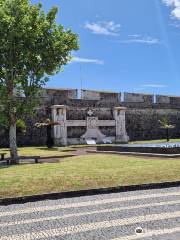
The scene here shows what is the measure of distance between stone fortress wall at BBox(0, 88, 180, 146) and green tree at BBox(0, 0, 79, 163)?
1675 centimetres

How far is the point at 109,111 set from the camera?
41438 millimetres

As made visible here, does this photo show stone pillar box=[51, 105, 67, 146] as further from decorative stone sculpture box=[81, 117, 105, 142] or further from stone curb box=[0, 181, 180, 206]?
stone curb box=[0, 181, 180, 206]

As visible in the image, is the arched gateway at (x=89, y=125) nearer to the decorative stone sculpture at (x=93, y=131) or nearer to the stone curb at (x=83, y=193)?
the decorative stone sculpture at (x=93, y=131)

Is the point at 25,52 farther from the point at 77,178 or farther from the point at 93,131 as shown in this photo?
the point at 93,131

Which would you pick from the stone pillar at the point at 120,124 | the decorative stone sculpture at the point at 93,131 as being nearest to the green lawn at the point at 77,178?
the decorative stone sculpture at the point at 93,131

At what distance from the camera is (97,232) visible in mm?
6645

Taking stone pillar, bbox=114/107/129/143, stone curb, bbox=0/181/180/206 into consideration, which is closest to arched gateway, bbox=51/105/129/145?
stone pillar, bbox=114/107/129/143

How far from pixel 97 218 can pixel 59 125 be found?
99.4 feet

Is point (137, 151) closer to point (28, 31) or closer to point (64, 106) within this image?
point (28, 31)

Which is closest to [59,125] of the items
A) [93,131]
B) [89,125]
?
[89,125]

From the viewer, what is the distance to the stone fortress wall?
37.6 metres

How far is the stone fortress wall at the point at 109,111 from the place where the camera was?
1481 inches

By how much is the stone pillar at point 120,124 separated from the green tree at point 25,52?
22.2 metres

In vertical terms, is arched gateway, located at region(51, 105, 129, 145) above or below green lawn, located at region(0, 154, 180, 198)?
above
